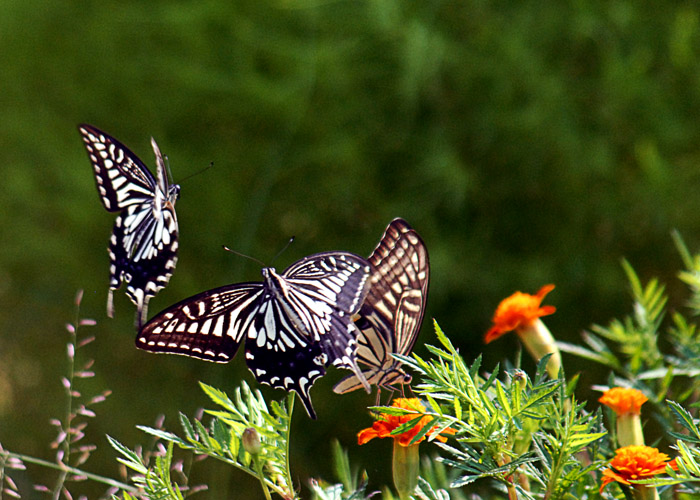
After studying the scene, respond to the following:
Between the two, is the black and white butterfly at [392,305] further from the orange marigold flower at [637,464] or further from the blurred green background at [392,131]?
the blurred green background at [392,131]

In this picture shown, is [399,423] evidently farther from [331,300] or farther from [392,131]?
[392,131]

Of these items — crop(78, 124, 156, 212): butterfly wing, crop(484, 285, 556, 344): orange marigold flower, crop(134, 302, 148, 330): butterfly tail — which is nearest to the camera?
crop(134, 302, 148, 330): butterfly tail

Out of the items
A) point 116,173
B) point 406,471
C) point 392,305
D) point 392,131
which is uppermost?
point 392,131

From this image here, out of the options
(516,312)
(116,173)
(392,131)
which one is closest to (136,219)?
(116,173)

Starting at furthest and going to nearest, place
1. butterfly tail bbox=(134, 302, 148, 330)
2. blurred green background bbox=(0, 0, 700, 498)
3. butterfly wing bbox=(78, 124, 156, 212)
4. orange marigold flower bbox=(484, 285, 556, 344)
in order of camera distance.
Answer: blurred green background bbox=(0, 0, 700, 498)
orange marigold flower bbox=(484, 285, 556, 344)
butterfly wing bbox=(78, 124, 156, 212)
butterfly tail bbox=(134, 302, 148, 330)

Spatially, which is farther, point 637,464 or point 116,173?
point 116,173

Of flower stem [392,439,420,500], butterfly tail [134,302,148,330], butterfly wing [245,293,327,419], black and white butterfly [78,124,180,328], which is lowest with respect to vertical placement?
flower stem [392,439,420,500]

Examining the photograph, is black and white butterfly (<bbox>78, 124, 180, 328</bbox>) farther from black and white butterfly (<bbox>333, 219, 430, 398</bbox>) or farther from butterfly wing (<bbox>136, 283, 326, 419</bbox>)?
black and white butterfly (<bbox>333, 219, 430, 398</bbox>)

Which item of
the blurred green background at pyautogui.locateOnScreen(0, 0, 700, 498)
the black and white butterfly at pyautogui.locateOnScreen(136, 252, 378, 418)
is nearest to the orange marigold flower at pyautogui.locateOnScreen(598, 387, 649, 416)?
the black and white butterfly at pyautogui.locateOnScreen(136, 252, 378, 418)

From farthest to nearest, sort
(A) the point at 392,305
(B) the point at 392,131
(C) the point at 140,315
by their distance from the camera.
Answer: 1. (B) the point at 392,131
2. (A) the point at 392,305
3. (C) the point at 140,315
